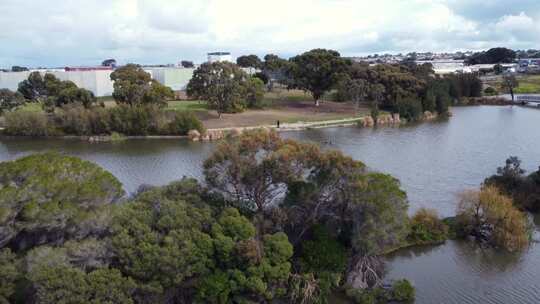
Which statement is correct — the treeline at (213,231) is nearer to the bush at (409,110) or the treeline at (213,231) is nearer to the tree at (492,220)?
the tree at (492,220)

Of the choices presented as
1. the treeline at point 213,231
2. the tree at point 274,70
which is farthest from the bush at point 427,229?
the tree at point 274,70

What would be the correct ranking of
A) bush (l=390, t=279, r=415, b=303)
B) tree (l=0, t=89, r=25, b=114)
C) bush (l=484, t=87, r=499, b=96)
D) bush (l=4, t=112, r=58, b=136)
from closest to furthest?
bush (l=390, t=279, r=415, b=303) → bush (l=4, t=112, r=58, b=136) → tree (l=0, t=89, r=25, b=114) → bush (l=484, t=87, r=499, b=96)

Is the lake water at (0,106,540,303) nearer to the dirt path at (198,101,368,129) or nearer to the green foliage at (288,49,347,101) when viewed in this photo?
the dirt path at (198,101,368,129)

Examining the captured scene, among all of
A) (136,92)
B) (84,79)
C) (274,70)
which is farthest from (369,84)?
(84,79)

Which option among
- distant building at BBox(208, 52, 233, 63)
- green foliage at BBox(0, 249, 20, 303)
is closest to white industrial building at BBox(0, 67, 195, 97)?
distant building at BBox(208, 52, 233, 63)

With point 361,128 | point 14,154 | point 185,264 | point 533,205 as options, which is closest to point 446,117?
point 361,128

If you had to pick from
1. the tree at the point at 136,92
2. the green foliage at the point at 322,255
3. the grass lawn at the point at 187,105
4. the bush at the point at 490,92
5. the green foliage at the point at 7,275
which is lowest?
the green foliage at the point at 322,255
